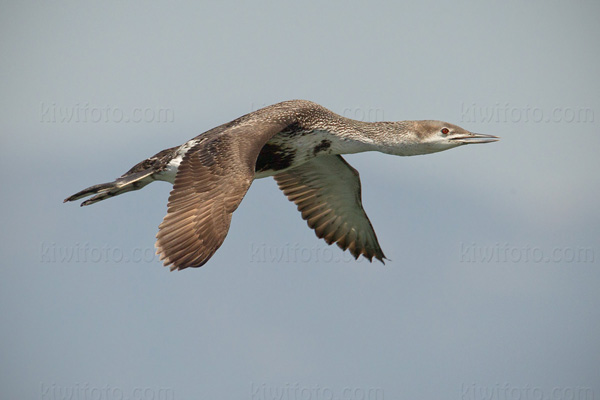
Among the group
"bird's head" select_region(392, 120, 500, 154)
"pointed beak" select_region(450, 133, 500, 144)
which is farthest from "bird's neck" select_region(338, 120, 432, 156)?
"pointed beak" select_region(450, 133, 500, 144)

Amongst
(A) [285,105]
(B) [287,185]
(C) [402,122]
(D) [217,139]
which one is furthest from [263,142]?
(B) [287,185]

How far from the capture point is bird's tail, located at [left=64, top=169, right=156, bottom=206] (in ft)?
46.3

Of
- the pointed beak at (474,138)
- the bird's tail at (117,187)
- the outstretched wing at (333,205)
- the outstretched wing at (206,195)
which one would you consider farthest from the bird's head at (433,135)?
the bird's tail at (117,187)

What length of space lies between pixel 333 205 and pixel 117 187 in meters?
4.75

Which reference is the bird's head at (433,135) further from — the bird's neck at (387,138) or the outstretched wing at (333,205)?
the outstretched wing at (333,205)

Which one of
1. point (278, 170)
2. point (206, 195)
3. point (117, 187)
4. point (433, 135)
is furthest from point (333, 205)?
point (206, 195)

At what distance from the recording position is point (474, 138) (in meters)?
14.2

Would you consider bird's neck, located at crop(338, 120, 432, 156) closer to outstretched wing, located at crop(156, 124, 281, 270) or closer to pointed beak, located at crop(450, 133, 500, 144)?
pointed beak, located at crop(450, 133, 500, 144)

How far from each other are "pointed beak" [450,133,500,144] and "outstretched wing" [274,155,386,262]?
2818 mm

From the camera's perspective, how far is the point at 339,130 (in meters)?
14.3

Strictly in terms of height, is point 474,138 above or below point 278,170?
above

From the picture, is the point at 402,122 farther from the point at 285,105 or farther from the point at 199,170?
the point at 199,170

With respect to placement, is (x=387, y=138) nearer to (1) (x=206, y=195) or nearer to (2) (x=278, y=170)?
(2) (x=278, y=170)

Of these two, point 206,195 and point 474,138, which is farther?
point 474,138
